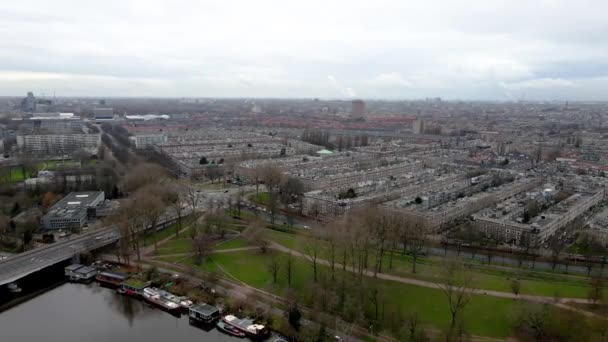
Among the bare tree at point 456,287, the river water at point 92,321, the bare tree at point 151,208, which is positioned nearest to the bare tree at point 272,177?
the bare tree at point 151,208

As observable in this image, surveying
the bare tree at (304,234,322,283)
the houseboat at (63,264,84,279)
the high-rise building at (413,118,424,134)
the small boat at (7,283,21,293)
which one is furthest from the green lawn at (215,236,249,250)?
the high-rise building at (413,118,424,134)

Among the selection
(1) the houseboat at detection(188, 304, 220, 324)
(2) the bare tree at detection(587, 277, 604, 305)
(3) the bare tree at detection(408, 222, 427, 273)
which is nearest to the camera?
(2) the bare tree at detection(587, 277, 604, 305)

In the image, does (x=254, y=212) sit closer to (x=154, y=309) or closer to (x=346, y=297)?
(x=154, y=309)

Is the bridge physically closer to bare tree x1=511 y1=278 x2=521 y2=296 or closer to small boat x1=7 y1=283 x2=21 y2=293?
small boat x1=7 y1=283 x2=21 y2=293

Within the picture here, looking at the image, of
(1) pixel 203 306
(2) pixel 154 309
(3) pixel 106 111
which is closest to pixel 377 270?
(1) pixel 203 306

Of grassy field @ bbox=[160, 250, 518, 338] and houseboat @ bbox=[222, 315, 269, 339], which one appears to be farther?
houseboat @ bbox=[222, 315, 269, 339]

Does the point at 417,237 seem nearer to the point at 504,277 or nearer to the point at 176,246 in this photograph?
the point at 504,277

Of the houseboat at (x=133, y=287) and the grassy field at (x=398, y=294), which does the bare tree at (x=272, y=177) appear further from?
the houseboat at (x=133, y=287)
